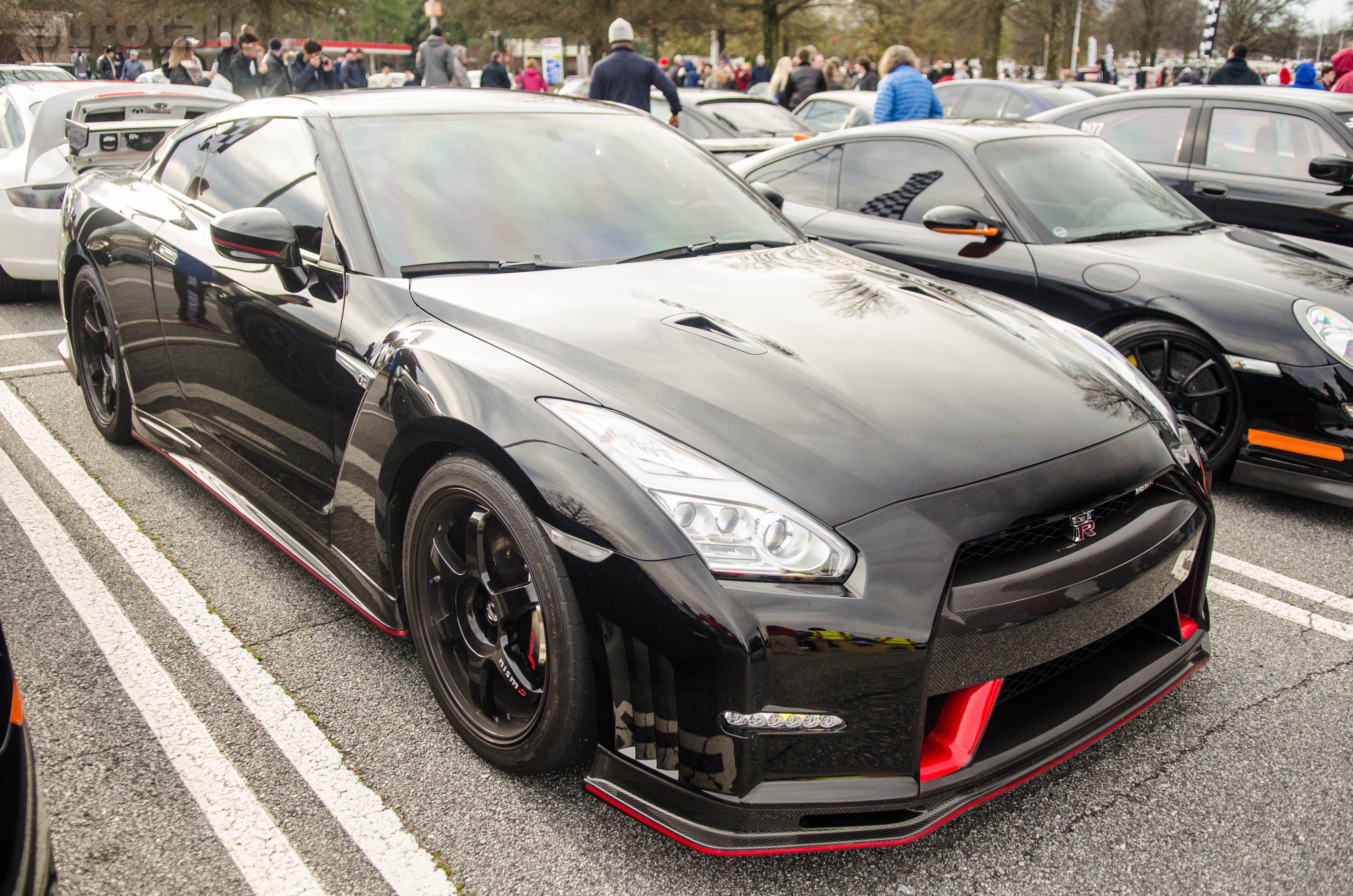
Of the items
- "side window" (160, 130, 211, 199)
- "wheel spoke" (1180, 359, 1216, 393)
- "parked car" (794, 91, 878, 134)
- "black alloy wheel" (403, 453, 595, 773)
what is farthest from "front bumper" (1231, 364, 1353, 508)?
"parked car" (794, 91, 878, 134)

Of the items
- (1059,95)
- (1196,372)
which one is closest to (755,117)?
(1059,95)

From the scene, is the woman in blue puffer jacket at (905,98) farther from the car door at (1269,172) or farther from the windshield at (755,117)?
the windshield at (755,117)

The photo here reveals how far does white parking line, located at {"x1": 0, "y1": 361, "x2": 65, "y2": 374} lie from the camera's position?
5.66 m

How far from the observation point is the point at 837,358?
242 cm

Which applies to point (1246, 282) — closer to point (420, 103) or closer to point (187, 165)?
point (420, 103)

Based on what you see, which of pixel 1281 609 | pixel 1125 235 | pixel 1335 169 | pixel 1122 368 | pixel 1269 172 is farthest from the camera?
pixel 1269 172

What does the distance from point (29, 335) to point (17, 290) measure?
1.25m

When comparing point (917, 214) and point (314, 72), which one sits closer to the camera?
point (917, 214)

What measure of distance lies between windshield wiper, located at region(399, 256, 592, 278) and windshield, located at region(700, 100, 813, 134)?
8.48 m

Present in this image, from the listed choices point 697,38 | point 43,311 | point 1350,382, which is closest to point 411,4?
point 697,38

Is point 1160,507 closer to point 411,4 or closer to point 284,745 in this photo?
point 284,745

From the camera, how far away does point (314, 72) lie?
42.2ft

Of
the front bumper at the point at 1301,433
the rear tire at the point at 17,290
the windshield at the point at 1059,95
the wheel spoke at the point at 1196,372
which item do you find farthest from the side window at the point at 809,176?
the windshield at the point at 1059,95

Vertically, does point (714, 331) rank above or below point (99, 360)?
→ above
